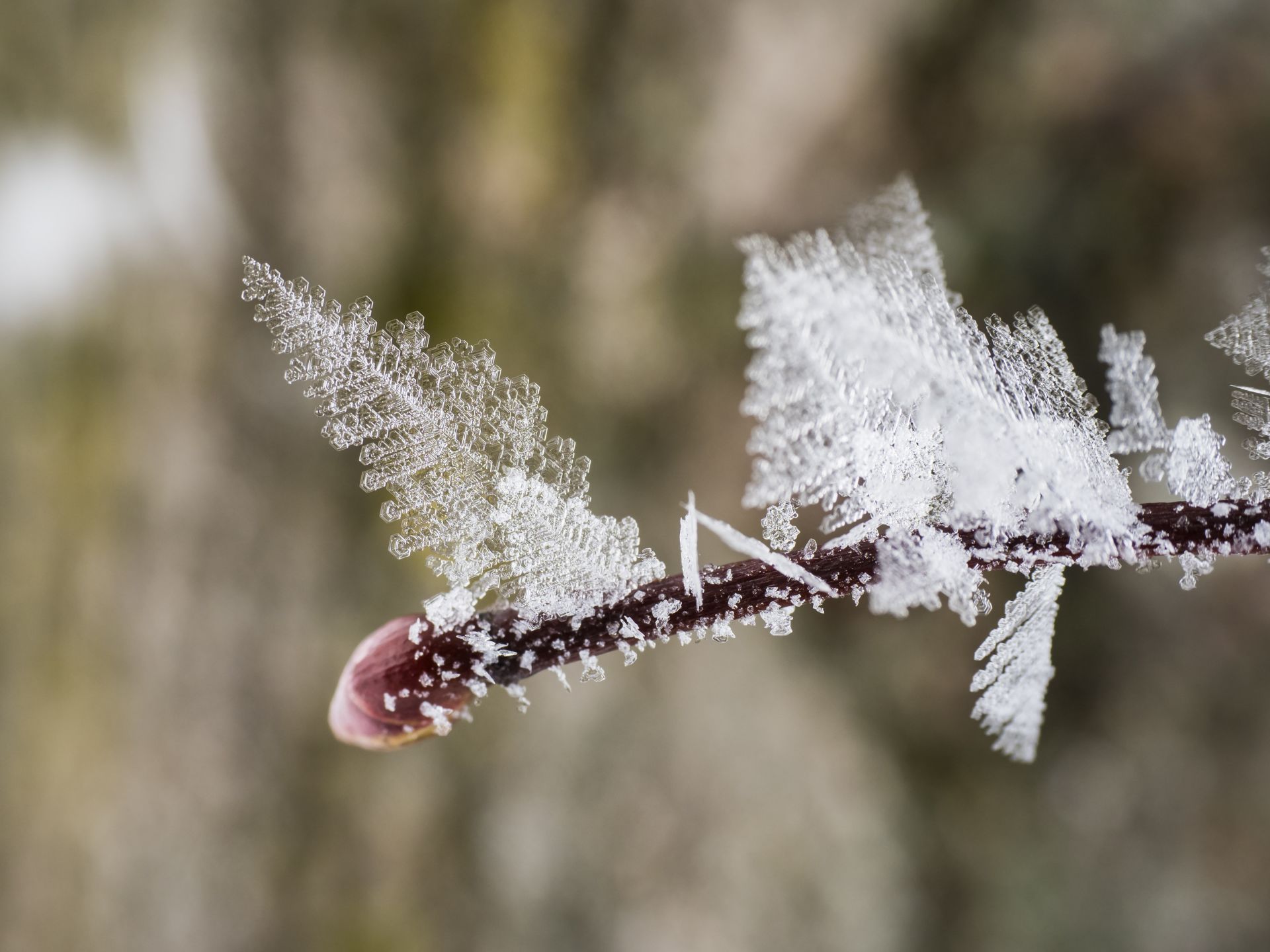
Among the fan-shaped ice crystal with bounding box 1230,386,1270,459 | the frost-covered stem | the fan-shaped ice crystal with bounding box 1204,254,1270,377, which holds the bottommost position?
the frost-covered stem

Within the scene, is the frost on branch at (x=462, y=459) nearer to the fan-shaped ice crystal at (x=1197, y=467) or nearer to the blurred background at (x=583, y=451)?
the fan-shaped ice crystal at (x=1197, y=467)

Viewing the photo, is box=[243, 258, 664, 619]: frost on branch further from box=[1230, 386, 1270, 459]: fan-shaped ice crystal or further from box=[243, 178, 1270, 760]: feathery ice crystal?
box=[1230, 386, 1270, 459]: fan-shaped ice crystal

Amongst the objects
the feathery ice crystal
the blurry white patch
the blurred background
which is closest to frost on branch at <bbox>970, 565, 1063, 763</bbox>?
the feathery ice crystal

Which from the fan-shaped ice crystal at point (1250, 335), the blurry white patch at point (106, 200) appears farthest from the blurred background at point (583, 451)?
the fan-shaped ice crystal at point (1250, 335)

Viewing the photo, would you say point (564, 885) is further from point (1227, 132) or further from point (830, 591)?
point (1227, 132)

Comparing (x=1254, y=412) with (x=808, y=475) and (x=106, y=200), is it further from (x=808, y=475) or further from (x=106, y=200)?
(x=106, y=200)
